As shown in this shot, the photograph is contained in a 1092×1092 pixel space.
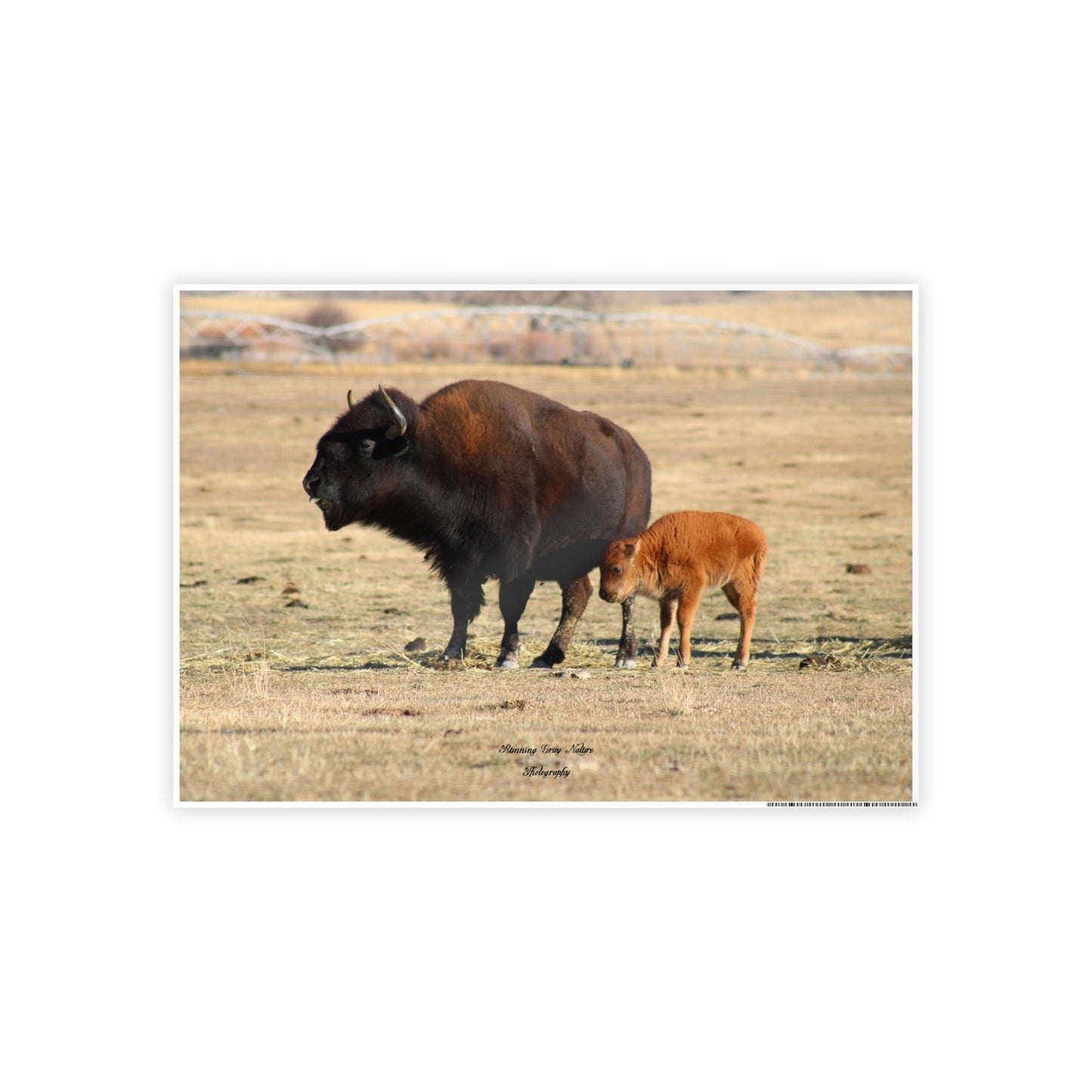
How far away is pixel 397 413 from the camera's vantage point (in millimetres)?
10195

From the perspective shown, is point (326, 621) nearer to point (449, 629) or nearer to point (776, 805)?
point (449, 629)

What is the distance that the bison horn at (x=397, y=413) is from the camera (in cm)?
1020

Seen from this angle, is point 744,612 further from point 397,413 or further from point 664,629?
point 397,413

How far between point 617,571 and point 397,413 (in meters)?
2.06

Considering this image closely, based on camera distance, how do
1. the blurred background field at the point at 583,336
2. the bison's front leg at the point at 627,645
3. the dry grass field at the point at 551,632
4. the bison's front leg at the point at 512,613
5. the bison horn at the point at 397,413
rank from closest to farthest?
1. the dry grass field at the point at 551,632
2. the bison horn at the point at 397,413
3. the bison's front leg at the point at 512,613
4. the bison's front leg at the point at 627,645
5. the blurred background field at the point at 583,336

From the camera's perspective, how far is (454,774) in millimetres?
8008

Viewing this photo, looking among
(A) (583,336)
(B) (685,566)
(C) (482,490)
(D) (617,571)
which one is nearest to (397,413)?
(C) (482,490)

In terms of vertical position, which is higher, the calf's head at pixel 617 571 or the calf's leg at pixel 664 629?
the calf's head at pixel 617 571

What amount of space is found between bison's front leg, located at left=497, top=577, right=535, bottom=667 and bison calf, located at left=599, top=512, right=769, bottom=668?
725 millimetres

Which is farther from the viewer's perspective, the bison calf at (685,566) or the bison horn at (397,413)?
the bison calf at (685,566)

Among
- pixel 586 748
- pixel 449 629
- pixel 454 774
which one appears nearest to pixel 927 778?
pixel 586 748

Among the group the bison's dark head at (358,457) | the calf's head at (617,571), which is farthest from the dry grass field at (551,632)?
the bison's dark head at (358,457)

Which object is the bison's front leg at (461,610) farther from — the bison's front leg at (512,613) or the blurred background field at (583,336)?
the blurred background field at (583,336)

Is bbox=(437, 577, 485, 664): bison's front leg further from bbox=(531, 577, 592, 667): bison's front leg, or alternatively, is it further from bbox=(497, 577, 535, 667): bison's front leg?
bbox=(531, 577, 592, 667): bison's front leg
